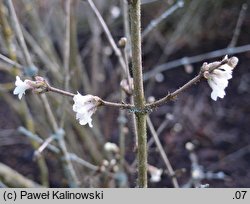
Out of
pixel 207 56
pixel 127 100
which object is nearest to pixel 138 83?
pixel 207 56

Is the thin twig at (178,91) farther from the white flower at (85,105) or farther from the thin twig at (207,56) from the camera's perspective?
the thin twig at (207,56)

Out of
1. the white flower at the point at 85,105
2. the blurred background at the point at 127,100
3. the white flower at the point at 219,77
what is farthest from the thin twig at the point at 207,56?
the white flower at the point at 85,105

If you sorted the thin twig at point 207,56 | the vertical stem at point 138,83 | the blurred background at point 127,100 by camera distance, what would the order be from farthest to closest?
1. the blurred background at point 127,100
2. the thin twig at point 207,56
3. the vertical stem at point 138,83

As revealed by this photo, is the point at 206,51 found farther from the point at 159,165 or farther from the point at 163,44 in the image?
the point at 159,165

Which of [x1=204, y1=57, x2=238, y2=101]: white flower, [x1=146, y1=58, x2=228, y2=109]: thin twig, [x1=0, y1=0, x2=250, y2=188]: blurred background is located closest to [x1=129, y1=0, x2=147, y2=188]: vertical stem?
[x1=146, y1=58, x2=228, y2=109]: thin twig

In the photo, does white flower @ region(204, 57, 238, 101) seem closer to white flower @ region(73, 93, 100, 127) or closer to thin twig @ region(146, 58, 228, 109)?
thin twig @ region(146, 58, 228, 109)

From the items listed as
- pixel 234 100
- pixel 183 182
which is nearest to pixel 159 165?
pixel 183 182
